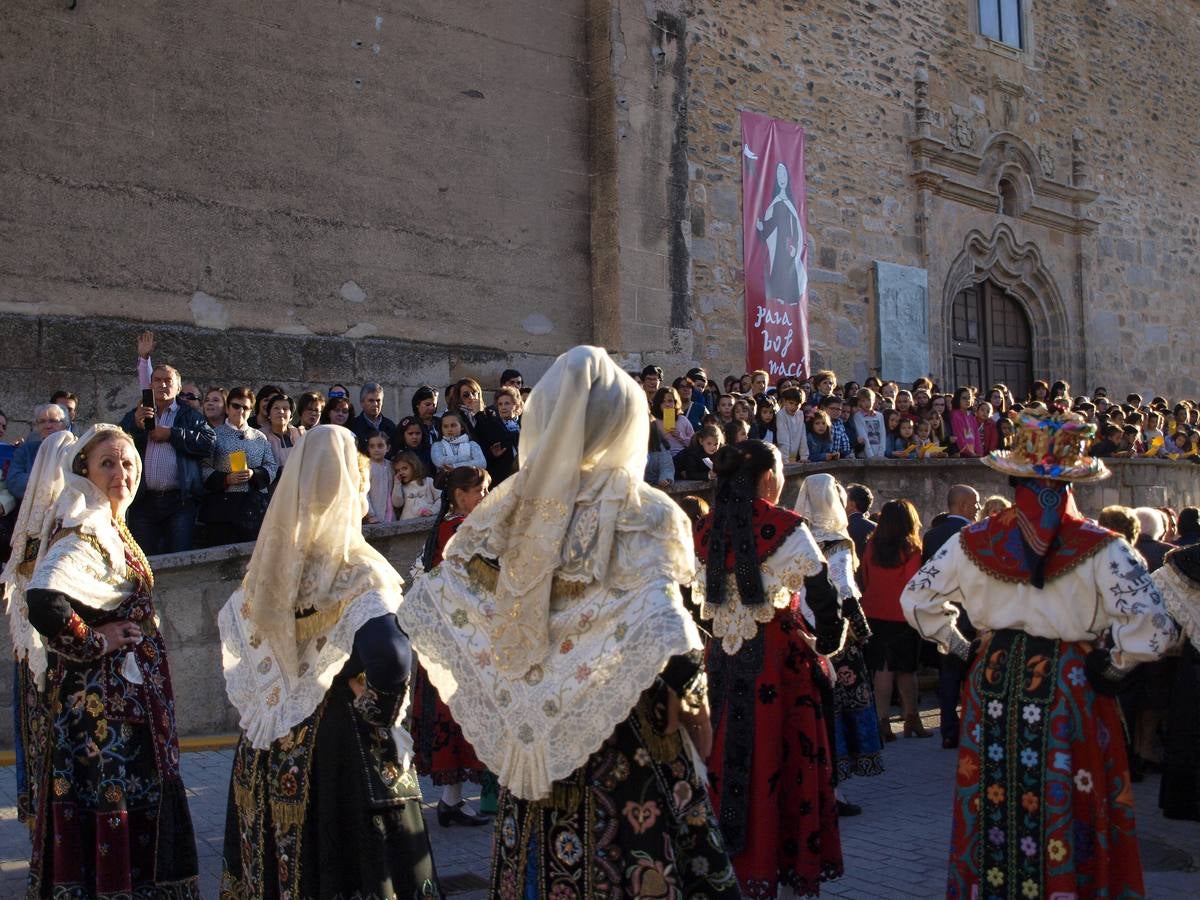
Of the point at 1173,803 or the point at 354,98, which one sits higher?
the point at 354,98

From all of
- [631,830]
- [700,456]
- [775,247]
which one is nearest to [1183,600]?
[631,830]

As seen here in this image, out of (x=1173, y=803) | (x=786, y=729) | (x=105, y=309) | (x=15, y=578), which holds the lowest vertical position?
(x=1173, y=803)

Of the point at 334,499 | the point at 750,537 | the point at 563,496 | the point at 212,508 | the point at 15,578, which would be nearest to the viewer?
the point at 563,496

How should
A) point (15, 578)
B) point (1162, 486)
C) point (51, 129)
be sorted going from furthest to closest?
point (1162, 486), point (51, 129), point (15, 578)

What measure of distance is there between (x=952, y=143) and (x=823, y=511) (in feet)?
47.0

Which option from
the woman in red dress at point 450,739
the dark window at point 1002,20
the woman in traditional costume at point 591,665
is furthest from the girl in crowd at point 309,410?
the dark window at point 1002,20

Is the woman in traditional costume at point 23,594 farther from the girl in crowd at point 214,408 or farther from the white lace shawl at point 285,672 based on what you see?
the girl in crowd at point 214,408

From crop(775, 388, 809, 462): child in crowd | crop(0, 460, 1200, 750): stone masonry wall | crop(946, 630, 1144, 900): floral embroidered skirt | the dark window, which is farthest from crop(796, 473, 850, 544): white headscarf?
the dark window

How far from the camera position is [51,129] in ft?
34.8

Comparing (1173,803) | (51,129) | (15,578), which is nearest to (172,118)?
(51,129)

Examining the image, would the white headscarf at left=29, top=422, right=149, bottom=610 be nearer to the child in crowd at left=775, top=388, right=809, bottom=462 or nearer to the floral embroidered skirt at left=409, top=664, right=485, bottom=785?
the floral embroidered skirt at left=409, top=664, right=485, bottom=785

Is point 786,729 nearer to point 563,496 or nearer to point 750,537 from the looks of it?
point 750,537

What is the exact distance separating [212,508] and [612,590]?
20.1 ft

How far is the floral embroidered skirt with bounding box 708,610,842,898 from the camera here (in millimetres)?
4945
